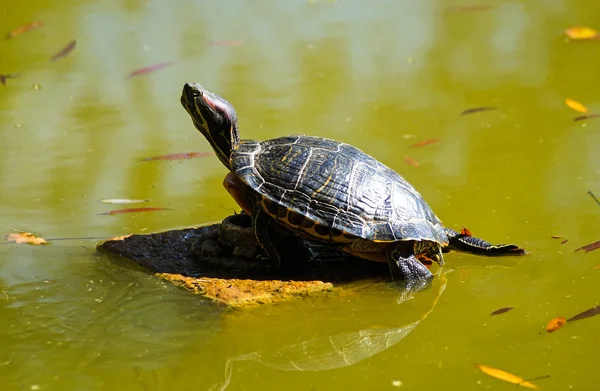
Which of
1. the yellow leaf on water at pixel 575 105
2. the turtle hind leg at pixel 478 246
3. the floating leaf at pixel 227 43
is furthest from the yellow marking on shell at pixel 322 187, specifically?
the floating leaf at pixel 227 43

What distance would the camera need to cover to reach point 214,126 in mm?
3984

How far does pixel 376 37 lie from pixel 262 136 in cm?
228

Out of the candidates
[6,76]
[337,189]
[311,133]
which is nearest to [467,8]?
[311,133]

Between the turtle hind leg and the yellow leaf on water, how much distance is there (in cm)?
207

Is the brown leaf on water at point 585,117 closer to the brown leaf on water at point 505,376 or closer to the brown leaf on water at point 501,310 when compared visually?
the brown leaf on water at point 501,310

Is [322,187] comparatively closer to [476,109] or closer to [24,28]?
[476,109]

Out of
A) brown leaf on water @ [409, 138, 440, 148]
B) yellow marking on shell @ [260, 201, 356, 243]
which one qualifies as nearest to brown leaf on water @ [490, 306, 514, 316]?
yellow marking on shell @ [260, 201, 356, 243]

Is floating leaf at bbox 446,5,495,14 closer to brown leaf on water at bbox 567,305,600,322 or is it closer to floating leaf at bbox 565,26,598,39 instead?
floating leaf at bbox 565,26,598,39

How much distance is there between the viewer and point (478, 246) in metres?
3.97

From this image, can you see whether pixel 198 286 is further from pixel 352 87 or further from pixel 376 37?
pixel 376 37

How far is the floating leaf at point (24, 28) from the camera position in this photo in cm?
714

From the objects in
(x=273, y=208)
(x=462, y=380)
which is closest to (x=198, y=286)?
(x=273, y=208)

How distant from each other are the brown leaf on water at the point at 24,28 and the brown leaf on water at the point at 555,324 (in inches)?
224

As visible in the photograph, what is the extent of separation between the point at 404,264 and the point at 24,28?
5.06 metres
